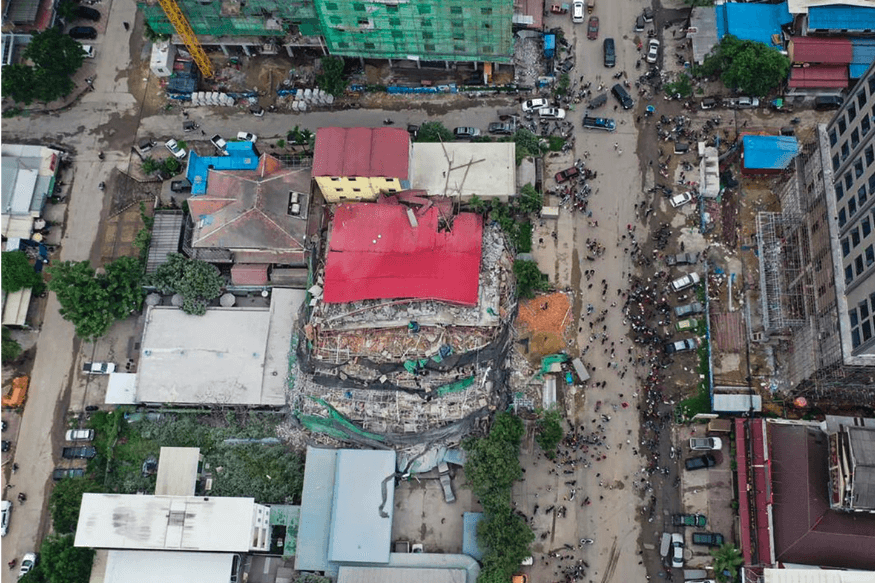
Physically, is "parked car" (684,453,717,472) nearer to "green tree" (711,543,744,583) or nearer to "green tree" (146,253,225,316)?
"green tree" (711,543,744,583)

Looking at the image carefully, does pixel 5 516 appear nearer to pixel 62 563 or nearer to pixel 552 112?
pixel 62 563

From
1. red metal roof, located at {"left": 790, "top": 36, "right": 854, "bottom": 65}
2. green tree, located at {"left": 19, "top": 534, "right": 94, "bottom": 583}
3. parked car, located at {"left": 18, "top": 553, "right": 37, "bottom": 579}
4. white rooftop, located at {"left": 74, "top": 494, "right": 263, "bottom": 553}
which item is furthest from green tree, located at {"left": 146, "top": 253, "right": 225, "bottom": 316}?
red metal roof, located at {"left": 790, "top": 36, "right": 854, "bottom": 65}

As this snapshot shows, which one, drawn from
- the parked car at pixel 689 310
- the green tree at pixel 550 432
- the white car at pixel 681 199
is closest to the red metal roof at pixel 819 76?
the white car at pixel 681 199

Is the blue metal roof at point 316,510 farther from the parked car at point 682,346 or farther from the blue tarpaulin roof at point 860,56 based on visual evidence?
the blue tarpaulin roof at point 860,56

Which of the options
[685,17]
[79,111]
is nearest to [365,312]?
[79,111]

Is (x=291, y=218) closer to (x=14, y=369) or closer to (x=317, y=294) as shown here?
(x=317, y=294)
